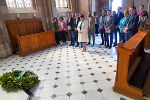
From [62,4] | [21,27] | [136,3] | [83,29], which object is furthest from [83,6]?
[21,27]

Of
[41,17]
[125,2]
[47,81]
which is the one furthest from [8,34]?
[125,2]

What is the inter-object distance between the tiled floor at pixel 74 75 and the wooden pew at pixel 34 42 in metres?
0.84

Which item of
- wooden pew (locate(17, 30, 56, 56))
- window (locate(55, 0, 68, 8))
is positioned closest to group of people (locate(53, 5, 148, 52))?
wooden pew (locate(17, 30, 56, 56))

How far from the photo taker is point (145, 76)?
2.79 meters

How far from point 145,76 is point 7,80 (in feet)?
12.4

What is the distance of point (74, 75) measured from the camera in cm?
377

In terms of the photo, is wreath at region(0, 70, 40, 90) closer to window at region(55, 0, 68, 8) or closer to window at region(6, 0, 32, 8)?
window at region(6, 0, 32, 8)

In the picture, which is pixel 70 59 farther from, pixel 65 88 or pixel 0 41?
pixel 0 41

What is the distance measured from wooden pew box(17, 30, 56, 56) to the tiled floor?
84 cm

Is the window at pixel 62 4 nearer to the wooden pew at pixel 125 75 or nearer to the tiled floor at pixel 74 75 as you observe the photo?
the tiled floor at pixel 74 75

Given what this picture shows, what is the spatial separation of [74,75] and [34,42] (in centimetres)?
381

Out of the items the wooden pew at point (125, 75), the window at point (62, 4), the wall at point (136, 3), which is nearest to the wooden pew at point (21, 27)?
the window at point (62, 4)

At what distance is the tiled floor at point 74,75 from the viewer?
285 cm

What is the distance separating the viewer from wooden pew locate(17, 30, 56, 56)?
592 cm
